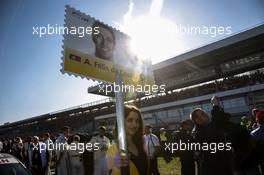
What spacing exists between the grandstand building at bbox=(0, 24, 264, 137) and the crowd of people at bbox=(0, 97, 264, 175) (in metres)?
23.5

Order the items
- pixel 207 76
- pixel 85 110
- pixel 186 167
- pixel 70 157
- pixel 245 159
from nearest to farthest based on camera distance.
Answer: pixel 245 159, pixel 186 167, pixel 70 157, pixel 207 76, pixel 85 110

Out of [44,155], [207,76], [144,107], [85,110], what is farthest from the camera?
[85,110]

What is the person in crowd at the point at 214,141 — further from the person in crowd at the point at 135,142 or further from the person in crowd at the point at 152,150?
the person in crowd at the point at 152,150

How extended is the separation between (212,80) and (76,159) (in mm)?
33459

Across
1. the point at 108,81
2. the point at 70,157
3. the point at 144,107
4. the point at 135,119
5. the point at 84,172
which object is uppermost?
the point at 144,107

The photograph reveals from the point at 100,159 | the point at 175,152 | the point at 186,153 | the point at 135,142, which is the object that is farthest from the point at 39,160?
the point at 135,142

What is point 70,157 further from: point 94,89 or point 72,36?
point 94,89

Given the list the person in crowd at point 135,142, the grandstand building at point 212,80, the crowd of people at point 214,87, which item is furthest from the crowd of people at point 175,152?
the crowd of people at point 214,87

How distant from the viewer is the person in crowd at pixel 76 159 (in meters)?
6.67

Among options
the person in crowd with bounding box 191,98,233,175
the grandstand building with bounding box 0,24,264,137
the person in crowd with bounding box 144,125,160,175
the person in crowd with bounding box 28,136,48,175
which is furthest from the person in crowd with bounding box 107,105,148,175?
the grandstand building with bounding box 0,24,264,137

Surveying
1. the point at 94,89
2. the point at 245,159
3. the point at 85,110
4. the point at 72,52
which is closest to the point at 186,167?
the point at 245,159

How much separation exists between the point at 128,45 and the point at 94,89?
4751 centimetres

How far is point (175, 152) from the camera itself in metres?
5.42

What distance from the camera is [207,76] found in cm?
3766
